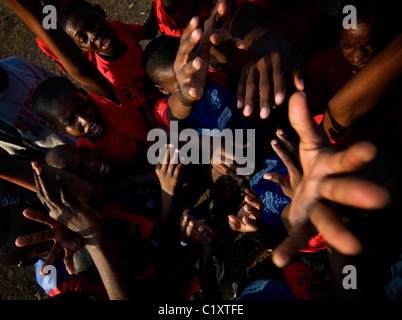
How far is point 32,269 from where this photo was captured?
2832mm

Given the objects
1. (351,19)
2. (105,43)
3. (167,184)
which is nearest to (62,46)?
(105,43)

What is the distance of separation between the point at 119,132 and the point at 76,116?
0.39m

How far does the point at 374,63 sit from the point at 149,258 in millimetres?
1927

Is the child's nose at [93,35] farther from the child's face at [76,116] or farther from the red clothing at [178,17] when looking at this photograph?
the red clothing at [178,17]

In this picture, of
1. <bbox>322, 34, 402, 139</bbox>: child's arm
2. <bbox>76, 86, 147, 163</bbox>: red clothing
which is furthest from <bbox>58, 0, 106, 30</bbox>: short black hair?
<bbox>322, 34, 402, 139</bbox>: child's arm

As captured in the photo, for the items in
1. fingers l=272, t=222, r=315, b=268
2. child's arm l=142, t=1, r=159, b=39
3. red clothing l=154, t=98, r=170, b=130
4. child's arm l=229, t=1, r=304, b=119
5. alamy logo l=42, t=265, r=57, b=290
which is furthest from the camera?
child's arm l=142, t=1, r=159, b=39

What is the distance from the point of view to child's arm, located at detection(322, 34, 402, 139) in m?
1.09

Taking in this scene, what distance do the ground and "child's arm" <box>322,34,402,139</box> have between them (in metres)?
1.47

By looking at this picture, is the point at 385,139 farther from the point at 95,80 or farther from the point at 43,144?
the point at 43,144

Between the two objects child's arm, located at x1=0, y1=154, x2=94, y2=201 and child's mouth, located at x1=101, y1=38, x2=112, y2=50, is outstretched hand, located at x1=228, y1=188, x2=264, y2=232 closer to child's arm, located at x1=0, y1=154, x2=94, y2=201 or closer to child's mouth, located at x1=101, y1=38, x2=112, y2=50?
child's arm, located at x1=0, y1=154, x2=94, y2=201

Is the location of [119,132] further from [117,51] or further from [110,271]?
[110,271]

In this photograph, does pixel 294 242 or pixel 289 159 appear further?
pixel 289 159

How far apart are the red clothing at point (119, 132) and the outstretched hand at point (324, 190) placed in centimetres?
160

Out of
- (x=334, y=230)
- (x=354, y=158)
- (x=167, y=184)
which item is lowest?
(x=167, y=184)
